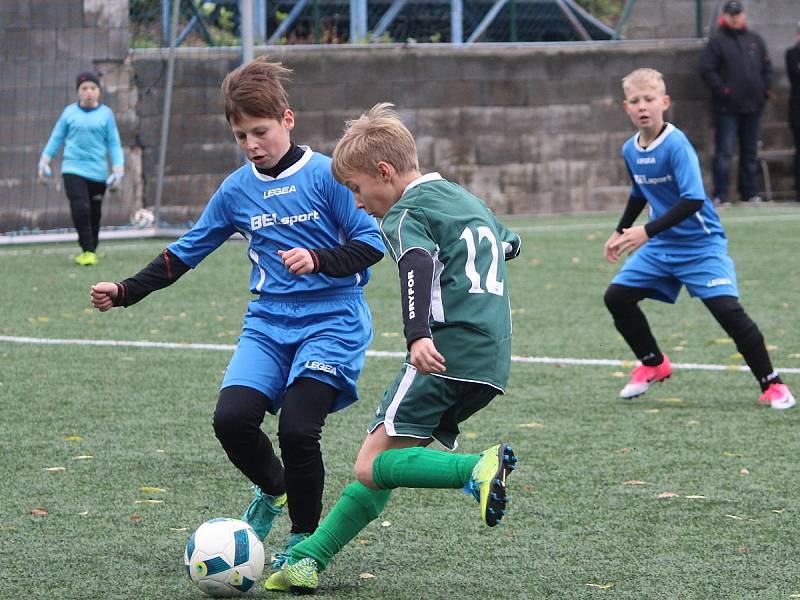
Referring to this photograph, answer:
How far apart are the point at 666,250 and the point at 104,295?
11.4 feet

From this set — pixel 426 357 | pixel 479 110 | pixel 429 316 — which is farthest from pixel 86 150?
pixel 426 357

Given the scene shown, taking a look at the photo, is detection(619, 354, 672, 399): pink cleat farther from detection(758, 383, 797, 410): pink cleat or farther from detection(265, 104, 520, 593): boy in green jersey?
detection(265, 104, 520, 593): boy in green jersey

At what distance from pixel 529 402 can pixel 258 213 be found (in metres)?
2.97

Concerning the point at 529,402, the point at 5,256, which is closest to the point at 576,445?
the point at 529,402

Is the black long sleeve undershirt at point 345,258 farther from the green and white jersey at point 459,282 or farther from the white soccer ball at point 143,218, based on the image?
the white soccer ball at point 143,218

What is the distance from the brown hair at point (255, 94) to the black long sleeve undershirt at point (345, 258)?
0.45 m

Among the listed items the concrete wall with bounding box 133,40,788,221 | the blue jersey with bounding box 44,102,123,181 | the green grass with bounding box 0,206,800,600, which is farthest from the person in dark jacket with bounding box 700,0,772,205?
the green grass with bounding box 0,206,800,600

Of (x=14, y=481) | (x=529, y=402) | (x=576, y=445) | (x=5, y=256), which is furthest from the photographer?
(x=5, y=256)

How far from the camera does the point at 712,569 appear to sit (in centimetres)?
433

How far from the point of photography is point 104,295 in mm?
4590

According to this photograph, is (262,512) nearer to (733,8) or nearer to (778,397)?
(778,397)

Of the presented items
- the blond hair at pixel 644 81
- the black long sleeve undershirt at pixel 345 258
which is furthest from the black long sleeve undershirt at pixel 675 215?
the black long sleeve undershirt at pixel 345 258

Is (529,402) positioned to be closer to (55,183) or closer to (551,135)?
(55,183)

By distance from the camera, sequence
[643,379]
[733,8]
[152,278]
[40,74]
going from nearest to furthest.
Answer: [152,278] → [643,379] → [40,74] → [733,8]
